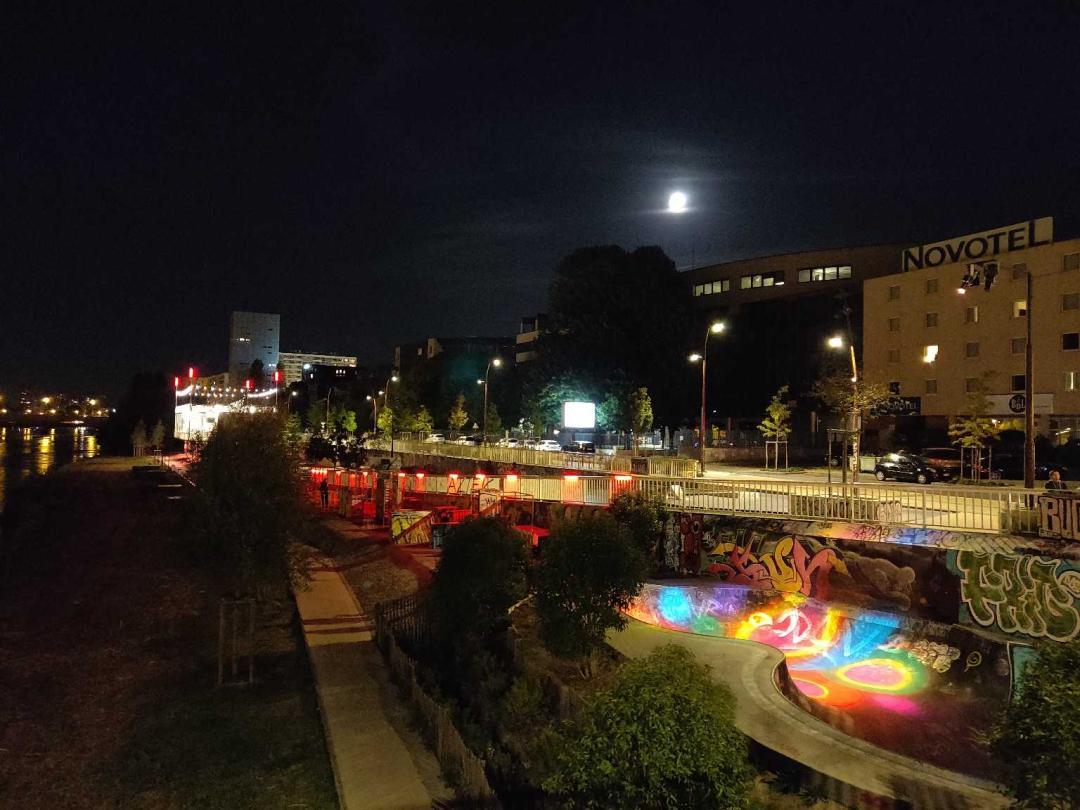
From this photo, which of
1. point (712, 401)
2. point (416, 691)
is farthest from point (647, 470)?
point (712, 401)

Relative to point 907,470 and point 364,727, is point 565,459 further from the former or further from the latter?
point 364,727

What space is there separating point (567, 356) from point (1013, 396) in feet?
86.1

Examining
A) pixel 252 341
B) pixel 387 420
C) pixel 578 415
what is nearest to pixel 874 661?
pixel 578 415

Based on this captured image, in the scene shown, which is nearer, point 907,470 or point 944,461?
point 907,470

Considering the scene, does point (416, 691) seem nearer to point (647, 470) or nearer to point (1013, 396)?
point (647, 470)

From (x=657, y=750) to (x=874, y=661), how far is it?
1025 cm

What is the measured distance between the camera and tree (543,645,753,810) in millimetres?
4926

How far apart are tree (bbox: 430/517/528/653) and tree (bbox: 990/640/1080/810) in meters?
8.68

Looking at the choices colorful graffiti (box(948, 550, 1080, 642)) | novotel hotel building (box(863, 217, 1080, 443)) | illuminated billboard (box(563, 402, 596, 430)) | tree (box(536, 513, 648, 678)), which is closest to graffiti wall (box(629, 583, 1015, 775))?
colorful graffiti (box(948, 550, 1080, 642))

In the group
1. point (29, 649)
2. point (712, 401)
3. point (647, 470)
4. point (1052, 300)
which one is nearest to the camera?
point (29, 649)

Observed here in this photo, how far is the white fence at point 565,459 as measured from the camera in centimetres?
2796

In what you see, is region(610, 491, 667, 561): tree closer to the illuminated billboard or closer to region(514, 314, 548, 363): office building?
the illuminated billboard

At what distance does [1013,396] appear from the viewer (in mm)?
42375

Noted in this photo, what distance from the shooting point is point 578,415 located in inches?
1754
